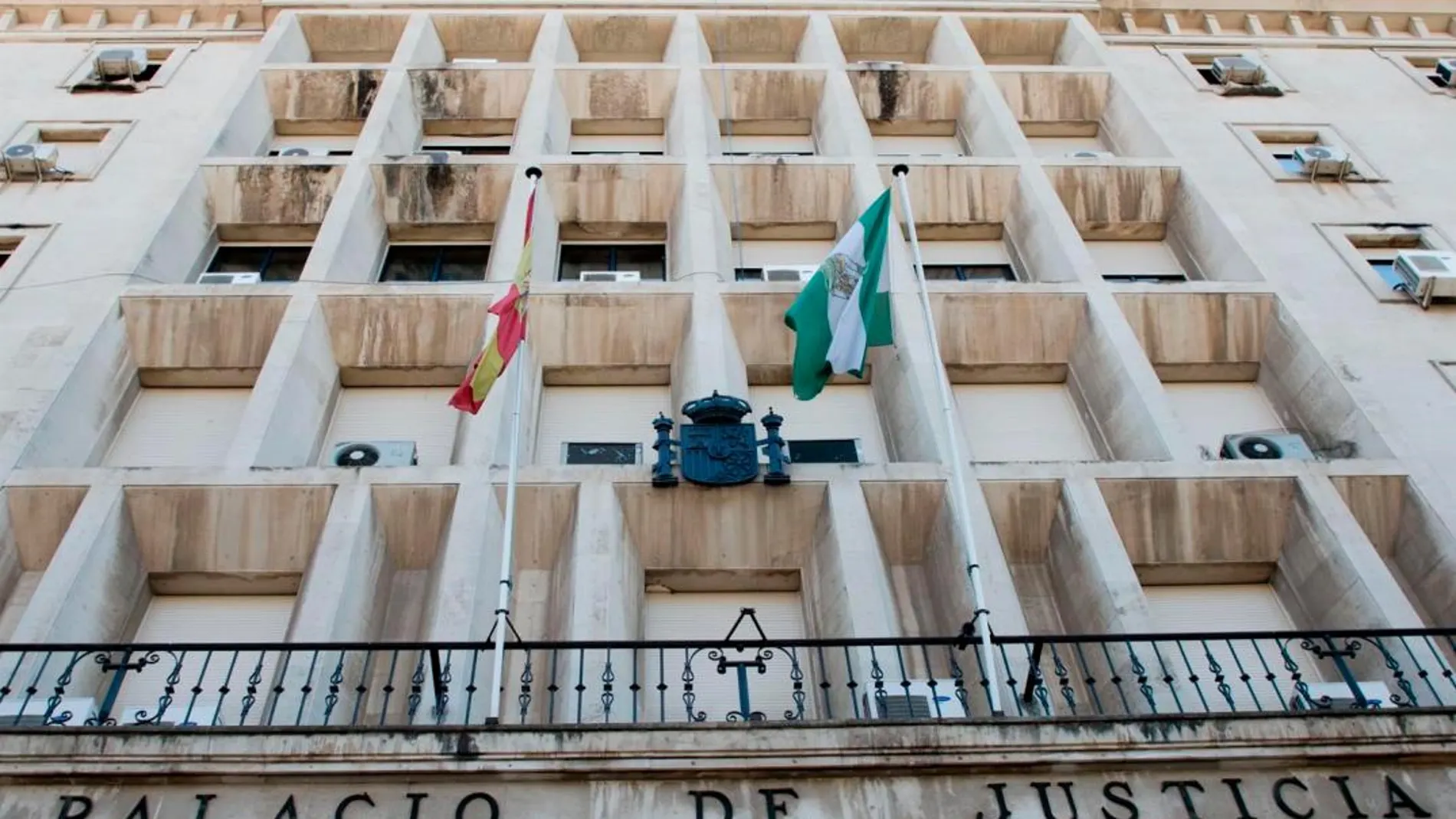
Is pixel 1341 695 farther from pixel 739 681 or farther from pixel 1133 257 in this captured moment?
pixel 1133 257

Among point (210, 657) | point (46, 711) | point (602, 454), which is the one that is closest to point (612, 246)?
point (602, 454)

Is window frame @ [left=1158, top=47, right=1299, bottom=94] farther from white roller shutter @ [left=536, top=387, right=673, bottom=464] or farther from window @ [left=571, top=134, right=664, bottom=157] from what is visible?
white roller shutter @ [left=536, top=387, right=673, bottom=464]

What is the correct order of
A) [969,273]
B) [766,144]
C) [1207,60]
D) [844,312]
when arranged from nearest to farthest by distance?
[844,312], [969,273], [766,144], [1207,60]

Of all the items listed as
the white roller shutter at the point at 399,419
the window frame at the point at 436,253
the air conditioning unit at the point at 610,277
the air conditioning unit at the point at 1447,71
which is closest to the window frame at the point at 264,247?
the window frame at the point at 436,253

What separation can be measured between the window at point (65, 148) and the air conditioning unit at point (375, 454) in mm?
7935

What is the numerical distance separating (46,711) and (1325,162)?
67.3 ft

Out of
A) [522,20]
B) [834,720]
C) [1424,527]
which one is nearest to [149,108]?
[522,20]

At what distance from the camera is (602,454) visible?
17.4 m

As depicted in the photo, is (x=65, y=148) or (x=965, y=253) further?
(x=65, y=148)

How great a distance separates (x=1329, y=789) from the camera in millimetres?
10391

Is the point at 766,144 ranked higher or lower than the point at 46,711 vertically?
higher

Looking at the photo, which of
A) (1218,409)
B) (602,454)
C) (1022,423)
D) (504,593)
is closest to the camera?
(504,593)

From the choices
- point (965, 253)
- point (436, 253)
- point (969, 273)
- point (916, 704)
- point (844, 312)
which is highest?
point (436, 253)

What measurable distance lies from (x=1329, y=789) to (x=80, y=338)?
51.7ft
